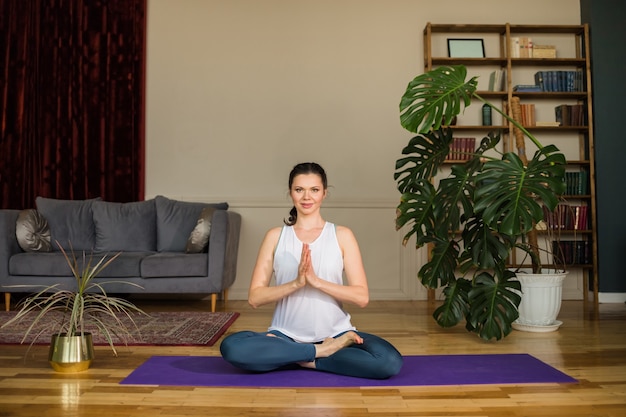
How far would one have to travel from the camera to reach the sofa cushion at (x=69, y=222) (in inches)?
205

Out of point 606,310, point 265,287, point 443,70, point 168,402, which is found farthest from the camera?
point 606,310

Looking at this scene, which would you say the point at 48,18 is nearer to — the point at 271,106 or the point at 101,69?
the point at 101,69

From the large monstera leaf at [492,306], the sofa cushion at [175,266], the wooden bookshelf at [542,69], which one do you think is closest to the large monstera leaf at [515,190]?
the large monstera leaf at [492,306]

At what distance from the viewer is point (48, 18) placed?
222 inches

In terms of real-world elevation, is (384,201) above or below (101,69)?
below

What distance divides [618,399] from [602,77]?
4018 mm

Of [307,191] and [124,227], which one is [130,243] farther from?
[307,191]

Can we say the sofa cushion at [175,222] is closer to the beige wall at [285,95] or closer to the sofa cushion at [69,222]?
the beige wall at [285,95]

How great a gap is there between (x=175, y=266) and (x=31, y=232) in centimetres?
124

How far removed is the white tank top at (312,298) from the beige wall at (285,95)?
296 centimetres

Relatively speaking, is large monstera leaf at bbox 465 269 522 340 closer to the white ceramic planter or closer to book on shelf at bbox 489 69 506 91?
the white ceramic planter

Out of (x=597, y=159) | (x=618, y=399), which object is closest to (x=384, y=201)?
(x=597, y=159)

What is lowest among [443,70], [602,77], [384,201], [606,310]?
[606,310]

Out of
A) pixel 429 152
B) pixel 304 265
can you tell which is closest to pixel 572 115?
pixel 429 152
